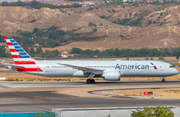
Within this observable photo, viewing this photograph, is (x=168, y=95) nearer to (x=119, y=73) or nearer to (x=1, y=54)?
(x=119, y=73)

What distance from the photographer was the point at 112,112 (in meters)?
18.7

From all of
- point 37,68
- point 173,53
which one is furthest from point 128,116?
point 173,53

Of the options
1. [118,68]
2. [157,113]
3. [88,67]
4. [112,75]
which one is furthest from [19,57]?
[157,113]

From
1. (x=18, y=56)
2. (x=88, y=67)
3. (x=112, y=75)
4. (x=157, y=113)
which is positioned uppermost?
(x=18, y=56)

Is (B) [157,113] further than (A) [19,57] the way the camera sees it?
No

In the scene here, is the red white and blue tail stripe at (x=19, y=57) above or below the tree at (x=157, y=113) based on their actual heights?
above

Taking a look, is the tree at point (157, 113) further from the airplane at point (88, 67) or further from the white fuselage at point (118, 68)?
the white fuselage at point (118, 68)

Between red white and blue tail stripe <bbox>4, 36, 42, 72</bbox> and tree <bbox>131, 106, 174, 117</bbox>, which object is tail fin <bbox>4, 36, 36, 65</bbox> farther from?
tree <bbox>131, 106, 174, 117</bbox>

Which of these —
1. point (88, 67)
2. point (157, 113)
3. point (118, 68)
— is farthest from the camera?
point (88, 67)

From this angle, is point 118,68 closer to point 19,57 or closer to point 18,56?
point 19,57

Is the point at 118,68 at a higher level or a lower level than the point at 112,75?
higher

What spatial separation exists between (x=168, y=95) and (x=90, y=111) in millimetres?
22433

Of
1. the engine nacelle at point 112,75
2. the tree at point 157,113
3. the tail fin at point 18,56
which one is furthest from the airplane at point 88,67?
the tree at point 157,113

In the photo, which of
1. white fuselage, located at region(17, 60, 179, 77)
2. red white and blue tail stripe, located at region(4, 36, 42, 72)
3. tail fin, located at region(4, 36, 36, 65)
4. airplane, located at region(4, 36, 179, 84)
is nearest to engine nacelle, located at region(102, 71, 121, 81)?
airplane, located at region(4, 36, 179, 84)
